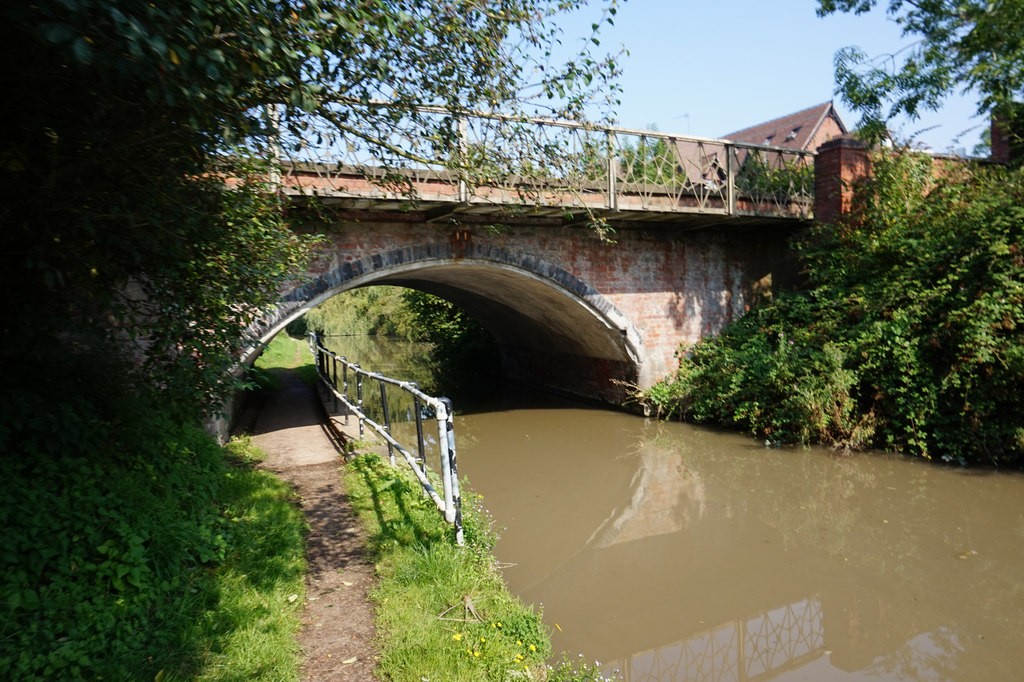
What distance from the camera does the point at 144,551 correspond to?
3.20 m

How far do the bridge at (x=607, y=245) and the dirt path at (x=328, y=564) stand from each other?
5.08ft

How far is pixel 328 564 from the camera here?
12.5ft

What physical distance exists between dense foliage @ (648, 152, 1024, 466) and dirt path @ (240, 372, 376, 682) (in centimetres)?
586

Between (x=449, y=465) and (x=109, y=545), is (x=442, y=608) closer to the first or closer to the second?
(x=449, y=465)

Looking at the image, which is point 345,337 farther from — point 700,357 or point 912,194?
point 912,194

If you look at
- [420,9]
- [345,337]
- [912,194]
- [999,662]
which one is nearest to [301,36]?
[420,9]

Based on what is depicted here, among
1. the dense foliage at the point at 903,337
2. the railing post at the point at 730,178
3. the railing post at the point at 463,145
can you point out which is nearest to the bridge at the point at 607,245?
the railing post at the point at 730,178

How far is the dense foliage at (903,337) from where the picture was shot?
6.96 m

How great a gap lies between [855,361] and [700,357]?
2928mm

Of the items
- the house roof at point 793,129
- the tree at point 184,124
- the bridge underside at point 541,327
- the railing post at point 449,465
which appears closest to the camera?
the tree at point 184,124

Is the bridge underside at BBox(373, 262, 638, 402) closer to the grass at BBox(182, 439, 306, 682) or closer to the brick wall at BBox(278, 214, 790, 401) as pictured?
the brick wall at BBox(278, 214, 790, 401)

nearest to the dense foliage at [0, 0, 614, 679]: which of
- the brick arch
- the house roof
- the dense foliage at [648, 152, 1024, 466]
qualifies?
the brick arch

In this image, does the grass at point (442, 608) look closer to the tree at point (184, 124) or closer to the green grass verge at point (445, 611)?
the green grass verge at point (445, 611)

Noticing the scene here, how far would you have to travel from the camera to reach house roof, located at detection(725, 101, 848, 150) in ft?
81.9
